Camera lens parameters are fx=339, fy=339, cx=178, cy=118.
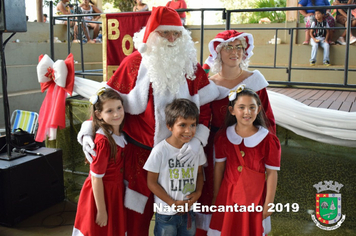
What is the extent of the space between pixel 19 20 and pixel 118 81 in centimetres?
152

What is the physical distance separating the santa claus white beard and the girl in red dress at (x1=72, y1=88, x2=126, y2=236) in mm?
270

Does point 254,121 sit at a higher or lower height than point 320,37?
lower

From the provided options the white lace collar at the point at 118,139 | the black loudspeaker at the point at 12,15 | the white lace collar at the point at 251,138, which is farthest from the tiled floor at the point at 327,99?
the black loudspeaker at the point at 12,15

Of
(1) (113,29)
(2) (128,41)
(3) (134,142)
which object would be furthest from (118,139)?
(1) (113,29)

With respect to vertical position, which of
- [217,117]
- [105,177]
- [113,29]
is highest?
[113,29]

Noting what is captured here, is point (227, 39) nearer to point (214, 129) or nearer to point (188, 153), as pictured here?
point (214, 129)

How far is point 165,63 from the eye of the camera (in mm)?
2096

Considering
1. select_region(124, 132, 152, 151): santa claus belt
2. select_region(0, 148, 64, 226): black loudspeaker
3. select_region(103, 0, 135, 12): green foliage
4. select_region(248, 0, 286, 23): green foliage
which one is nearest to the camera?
select_region(124, 132, 152, 151): santa claus belt

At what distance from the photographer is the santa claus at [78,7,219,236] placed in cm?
209

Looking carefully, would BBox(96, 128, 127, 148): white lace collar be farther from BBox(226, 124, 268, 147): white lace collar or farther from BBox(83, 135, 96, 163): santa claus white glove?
BBox(226, 124, 268, 147): white lace collar

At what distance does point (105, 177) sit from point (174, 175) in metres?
0.45

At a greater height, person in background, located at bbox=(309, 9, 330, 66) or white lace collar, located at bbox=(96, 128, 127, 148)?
person in background, located at bbox=(309, 9, 330, 66)

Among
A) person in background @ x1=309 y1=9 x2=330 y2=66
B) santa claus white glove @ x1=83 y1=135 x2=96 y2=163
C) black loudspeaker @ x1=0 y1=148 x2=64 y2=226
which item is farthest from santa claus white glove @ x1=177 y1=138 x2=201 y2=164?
person in background @ x1=309 y1=9 x2=330 y2=66

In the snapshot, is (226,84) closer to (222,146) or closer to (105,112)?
A: (222,146)
